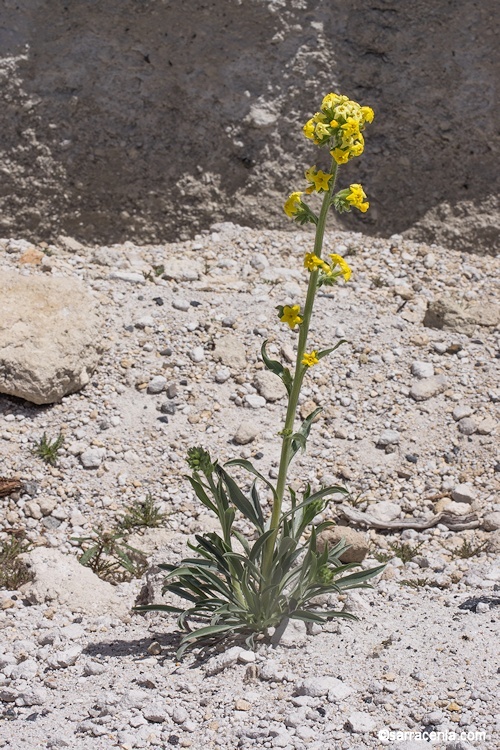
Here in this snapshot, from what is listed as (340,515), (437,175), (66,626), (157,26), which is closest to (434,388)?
(340,515)

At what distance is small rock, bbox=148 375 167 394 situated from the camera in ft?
19.6

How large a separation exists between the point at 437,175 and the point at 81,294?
3.67 metres

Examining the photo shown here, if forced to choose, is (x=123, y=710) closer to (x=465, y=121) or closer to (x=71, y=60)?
(x=71, y=60)

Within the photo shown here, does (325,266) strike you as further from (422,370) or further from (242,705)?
(422,370)

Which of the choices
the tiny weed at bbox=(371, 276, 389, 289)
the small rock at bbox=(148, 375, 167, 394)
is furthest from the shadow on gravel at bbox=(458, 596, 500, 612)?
the tiny weed at bbox=(371, 276, 389, 289)

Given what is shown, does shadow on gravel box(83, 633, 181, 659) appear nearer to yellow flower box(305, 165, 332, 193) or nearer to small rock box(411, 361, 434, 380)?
yellow flower box(305, 165, 332, 193)

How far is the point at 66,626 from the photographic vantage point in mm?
4227

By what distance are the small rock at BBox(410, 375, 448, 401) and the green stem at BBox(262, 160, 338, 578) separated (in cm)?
246

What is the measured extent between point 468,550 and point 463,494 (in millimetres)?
552

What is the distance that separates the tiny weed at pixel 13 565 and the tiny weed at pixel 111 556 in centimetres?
33

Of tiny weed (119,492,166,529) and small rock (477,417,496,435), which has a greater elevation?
small rock (477,417,496,435)

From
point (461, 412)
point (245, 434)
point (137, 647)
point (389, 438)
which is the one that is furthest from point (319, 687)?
point (461, 412)

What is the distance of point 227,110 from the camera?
757 cm

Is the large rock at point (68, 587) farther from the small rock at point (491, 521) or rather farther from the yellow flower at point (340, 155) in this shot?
the yellow flower at point (340, 155)
